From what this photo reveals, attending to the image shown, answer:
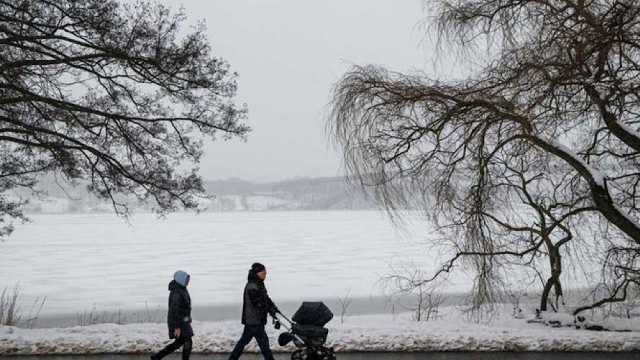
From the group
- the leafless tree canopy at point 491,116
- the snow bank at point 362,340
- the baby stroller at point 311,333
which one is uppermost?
the leafless tree canopy at point 491,116

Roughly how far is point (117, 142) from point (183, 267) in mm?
24277

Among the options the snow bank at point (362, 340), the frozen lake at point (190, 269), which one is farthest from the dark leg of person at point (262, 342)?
the frozen lake at point (190, 269)

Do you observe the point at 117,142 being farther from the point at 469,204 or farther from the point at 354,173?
the point at 469,204

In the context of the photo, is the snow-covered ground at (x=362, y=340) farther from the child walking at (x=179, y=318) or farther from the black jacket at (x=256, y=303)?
the black jacket at (x=256, y=303)

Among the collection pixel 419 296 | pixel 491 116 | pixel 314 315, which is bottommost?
pixel 419 296

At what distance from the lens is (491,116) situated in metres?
10.8

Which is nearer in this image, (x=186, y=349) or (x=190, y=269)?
(x=186, y=349)

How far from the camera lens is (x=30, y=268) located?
3622cm

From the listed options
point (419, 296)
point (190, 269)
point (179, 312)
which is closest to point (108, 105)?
point (179, 312)

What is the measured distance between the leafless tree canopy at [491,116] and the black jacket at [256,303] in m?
3.99

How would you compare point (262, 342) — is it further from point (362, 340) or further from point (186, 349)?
point (362, 340)

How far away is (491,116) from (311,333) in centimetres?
503

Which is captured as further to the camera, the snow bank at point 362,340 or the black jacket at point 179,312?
the snow bank at point 362,340

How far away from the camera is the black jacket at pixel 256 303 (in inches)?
347
